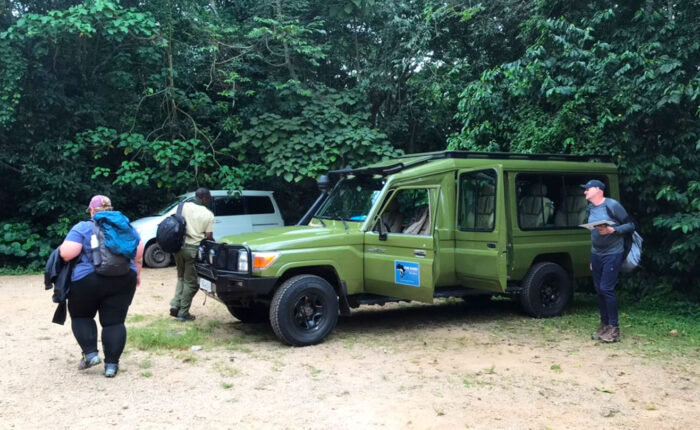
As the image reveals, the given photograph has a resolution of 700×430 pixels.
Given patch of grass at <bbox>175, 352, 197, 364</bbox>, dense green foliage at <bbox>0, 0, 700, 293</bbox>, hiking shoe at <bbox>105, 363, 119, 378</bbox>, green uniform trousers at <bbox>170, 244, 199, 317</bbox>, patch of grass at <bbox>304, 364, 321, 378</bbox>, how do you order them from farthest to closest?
1. dense green foliage at <bbox>0, 0, 700, 293</bbox>
2. green uniform trousers at <bbox>170, 244, 199, 317</bbox>
3. patch of grass at <bbox>175, 352, 197, 364</bbox>
4. patch of grass at <bbox>304, 364, 321, 378</bbox>
5. hiking shoe at <bbox>105, 363, 119, 378</bbox>

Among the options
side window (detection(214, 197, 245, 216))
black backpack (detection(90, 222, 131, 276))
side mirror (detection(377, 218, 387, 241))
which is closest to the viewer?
black backpack (detection(90, 222, 131, 276))

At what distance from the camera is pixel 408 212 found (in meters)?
Result: 7.44

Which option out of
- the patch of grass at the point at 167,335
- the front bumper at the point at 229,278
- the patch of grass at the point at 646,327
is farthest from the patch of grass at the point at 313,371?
the patch of grass at the point at 646,327

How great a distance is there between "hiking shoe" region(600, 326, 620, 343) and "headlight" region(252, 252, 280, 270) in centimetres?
369

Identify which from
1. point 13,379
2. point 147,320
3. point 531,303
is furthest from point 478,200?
point 13,379

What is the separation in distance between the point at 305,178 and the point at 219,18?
4.98 m

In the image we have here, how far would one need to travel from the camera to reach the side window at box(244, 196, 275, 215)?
46.2 feet

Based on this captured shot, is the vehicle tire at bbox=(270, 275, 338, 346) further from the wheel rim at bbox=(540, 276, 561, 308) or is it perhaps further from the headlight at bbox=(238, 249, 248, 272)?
the wheel rim at bbox=(540, 276, 561, 308)

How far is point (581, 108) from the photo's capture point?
846 centimetres

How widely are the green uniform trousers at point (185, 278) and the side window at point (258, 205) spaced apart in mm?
6521

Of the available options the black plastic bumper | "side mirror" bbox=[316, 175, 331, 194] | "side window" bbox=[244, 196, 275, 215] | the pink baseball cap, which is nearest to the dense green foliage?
"side window" bbox=[244, 196, 275, 215]

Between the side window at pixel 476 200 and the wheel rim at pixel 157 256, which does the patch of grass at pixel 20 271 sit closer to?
the wheel rim at pixel 157 256

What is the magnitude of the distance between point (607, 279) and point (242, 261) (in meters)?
3.92

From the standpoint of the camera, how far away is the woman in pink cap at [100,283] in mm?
5078
